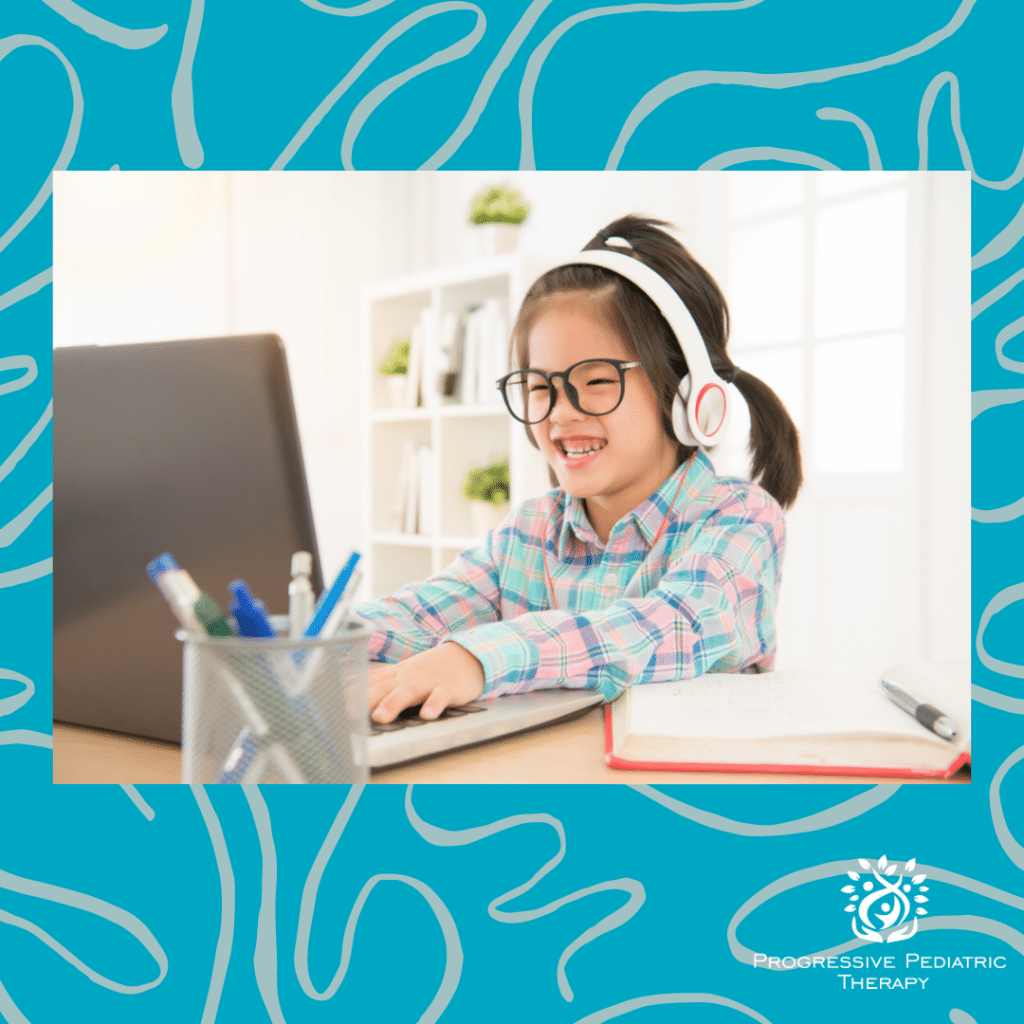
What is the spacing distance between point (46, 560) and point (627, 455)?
602mm

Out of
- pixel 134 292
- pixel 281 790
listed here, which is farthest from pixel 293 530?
pixel 134 292

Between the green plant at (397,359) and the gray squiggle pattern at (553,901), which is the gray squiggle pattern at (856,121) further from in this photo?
the green plant at (397,359)

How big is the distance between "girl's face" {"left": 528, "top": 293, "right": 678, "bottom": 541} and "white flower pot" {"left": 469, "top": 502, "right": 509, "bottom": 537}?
4.16 feet

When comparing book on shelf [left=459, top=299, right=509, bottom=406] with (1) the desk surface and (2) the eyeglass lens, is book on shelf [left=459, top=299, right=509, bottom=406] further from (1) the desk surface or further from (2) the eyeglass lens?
(1) the desk surface

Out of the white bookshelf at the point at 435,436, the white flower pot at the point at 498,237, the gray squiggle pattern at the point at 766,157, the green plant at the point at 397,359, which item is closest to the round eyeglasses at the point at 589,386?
the gray squiggle pattern at the point at 766,157

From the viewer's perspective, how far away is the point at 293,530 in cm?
53

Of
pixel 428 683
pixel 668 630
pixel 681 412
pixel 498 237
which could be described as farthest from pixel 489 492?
pixel 428 683

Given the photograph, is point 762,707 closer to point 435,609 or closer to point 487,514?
point 435,609

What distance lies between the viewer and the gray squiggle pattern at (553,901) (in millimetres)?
578

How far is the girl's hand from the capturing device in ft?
1.87

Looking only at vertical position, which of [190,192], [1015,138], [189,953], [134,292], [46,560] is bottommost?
[189,953]

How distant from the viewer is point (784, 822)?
1.86 ft

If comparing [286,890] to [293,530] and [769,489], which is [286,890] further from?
[769,489]

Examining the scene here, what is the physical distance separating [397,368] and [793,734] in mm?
2162
